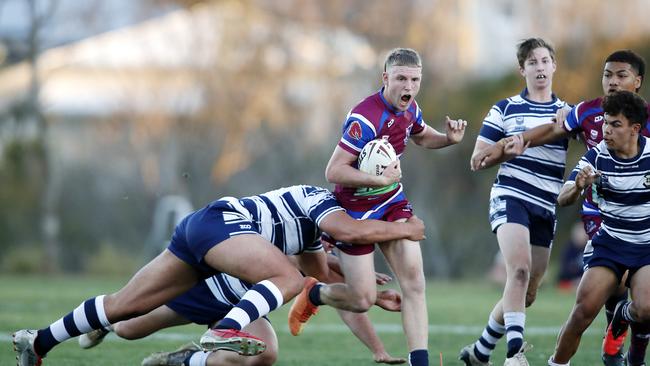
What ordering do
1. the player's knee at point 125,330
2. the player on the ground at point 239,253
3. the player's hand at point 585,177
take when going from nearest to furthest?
1. the player on the ground at point 239,253
2. the player's hand at point 585,177
3. the player's knee at point 125,330

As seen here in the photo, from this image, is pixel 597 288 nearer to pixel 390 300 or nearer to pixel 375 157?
pixel 390 300

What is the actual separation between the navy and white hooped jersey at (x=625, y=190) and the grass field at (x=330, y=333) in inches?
64.5

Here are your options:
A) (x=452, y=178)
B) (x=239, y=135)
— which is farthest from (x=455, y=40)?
(x=239, y=135)

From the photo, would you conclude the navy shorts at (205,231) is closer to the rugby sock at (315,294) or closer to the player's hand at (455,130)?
the rugby sock at (315,294)

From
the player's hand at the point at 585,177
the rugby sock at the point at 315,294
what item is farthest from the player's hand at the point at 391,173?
the player's hand at the point at 585,177

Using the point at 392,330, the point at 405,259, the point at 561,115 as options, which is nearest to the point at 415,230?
the point at 405,259

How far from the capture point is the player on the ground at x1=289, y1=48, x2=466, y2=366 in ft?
21.2

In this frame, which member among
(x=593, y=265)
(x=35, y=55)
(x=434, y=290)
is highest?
(x=35, y=55)

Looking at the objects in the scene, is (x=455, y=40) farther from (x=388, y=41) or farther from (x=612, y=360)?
(x=612, y=360)

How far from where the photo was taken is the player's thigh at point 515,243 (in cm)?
730

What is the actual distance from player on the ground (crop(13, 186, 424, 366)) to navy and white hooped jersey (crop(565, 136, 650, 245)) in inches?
45.0

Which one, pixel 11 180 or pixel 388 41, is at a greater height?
pixel 388 41

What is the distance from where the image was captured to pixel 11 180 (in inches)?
941

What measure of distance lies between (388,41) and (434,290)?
29.8 ft
